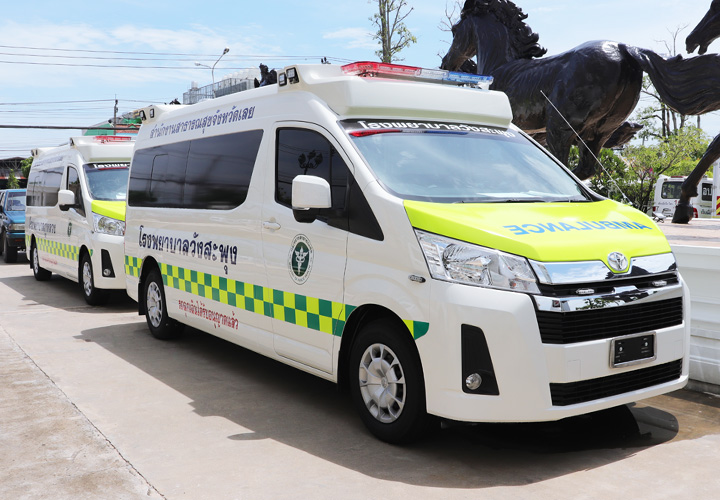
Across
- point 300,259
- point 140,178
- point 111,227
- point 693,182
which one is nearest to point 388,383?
point 300,259

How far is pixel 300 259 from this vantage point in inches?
196

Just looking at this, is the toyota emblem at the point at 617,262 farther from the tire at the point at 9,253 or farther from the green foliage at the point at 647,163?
the green foliage at the point at 647,163

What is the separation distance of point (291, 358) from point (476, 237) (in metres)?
1.93

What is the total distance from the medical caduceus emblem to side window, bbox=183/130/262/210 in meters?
0.92

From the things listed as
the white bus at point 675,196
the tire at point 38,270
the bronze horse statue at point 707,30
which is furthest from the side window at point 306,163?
the white bus at point 675,196

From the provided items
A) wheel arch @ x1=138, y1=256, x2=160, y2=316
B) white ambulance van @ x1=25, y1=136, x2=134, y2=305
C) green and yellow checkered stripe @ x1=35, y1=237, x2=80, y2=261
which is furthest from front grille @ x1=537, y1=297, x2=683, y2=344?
green and yellow checkered stripe @ x1=35, y1=237, x2=80, y2=261

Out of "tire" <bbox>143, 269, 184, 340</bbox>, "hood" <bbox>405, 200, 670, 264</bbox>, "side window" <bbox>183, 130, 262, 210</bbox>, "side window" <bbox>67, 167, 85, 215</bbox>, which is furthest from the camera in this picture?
"side window" <bbox>67, 167, 85, 215</bbox>

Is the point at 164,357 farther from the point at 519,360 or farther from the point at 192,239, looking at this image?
the point at 519,360

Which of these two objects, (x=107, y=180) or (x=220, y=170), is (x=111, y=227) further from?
(x=220, y=170)

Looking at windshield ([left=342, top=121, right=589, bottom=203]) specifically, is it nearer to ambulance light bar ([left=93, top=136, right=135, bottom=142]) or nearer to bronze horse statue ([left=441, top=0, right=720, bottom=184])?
bronze horse statue ([left=441, top=0, right=720, bottom=184])

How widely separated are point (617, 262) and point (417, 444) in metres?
1.62

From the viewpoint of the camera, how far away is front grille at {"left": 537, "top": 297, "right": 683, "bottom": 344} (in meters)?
3.79

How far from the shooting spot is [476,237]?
3.91 metres

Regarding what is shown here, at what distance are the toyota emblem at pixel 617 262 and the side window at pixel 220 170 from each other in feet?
9.43
